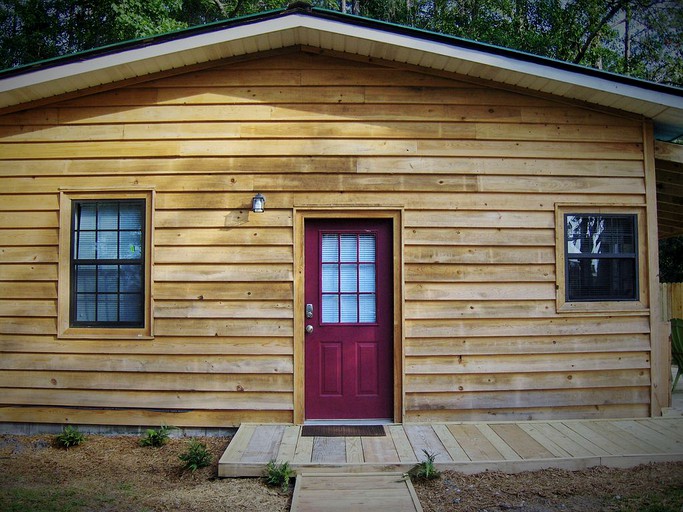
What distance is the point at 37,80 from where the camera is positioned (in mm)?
5422

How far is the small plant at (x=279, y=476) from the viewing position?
168 inches

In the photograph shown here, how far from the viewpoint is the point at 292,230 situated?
18.7 ft

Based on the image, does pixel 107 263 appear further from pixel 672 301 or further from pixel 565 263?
pixel 672 301

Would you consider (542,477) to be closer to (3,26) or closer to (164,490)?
(164,490)

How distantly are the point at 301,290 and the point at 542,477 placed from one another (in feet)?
9.22

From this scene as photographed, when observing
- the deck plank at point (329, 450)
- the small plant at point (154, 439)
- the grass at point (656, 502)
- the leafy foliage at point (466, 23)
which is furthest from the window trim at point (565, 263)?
the leafy foliage at point (466, 23)

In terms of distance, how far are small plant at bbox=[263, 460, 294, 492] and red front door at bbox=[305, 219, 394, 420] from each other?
1.32 meters

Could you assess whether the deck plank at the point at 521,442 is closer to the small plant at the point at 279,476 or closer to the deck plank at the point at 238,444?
the small plant at the point at 279,476

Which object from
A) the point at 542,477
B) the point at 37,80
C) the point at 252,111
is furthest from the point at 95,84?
the point at 542,477

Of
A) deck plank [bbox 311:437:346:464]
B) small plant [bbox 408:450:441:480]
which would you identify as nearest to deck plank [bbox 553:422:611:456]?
small plant [bbox 408:450:441:480]

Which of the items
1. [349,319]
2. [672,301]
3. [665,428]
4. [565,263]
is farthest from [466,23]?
[665,428]

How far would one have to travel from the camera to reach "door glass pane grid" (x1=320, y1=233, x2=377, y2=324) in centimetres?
577

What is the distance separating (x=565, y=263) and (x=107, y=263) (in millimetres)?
4932

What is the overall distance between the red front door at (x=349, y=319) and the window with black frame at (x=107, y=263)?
6.02 ft
